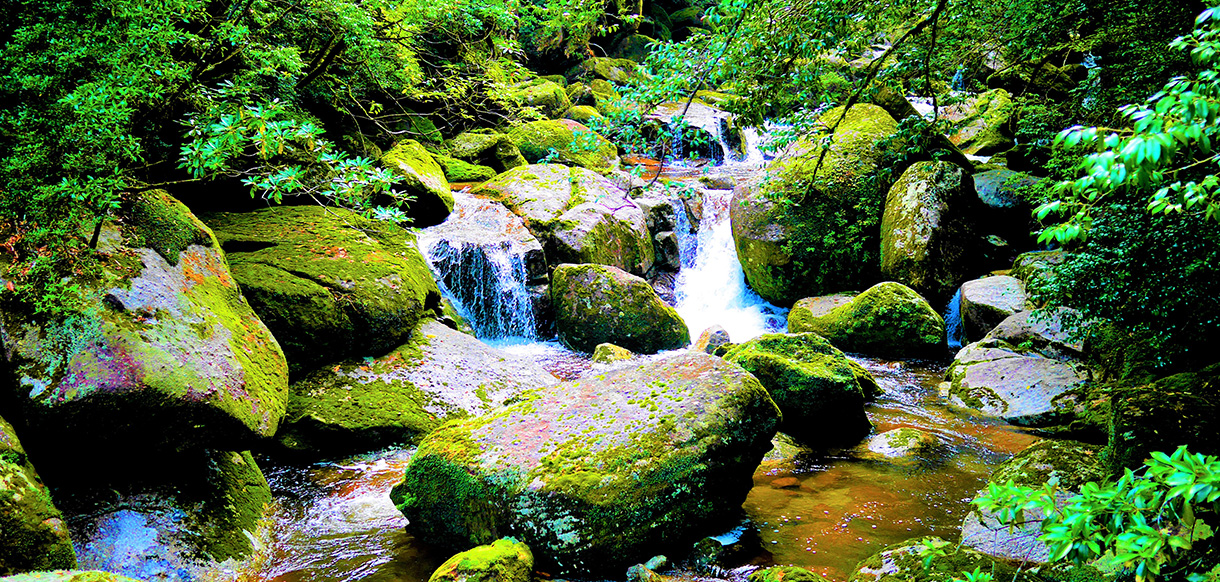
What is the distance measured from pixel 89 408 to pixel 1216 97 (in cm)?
553

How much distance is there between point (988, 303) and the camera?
9.96 m

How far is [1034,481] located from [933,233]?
7.63 m

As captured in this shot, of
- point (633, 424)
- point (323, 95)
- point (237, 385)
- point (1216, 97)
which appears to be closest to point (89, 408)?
point (237, 385)

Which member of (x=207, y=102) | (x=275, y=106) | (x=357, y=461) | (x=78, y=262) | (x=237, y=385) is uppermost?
(x=207, y=102)

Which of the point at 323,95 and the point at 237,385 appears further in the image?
the point at 323,95

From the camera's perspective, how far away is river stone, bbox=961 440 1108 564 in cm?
419

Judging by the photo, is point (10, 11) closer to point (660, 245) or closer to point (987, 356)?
point (987, 356)

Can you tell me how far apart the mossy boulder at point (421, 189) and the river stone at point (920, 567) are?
28.6 feet

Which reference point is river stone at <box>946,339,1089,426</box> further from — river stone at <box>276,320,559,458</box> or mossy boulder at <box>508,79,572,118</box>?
mossy boulder at <box>508,79,572,118</box>

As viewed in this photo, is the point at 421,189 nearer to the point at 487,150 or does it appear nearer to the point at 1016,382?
the point at 487,150

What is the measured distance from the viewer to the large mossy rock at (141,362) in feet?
13.4

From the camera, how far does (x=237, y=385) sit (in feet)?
16.0

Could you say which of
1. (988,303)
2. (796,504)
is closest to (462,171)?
(988,303)

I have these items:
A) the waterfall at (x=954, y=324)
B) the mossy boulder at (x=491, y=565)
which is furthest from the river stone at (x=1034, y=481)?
the waterfall at (x=954, y=324)
